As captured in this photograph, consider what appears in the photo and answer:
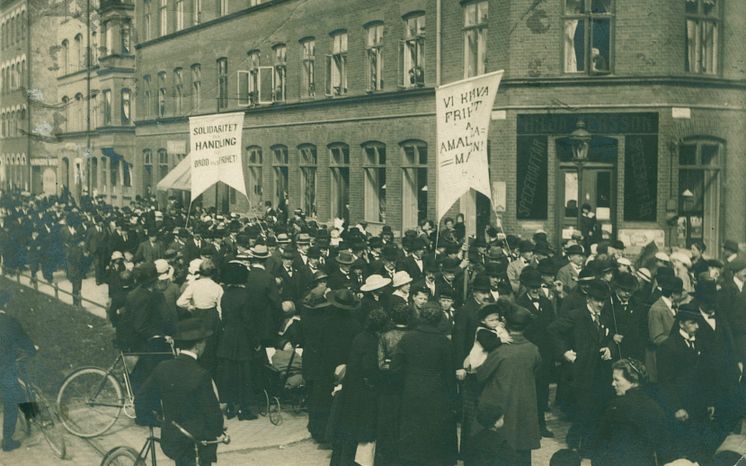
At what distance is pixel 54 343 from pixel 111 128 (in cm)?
3563

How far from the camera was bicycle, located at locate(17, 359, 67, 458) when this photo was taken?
347 inches

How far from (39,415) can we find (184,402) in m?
3.22

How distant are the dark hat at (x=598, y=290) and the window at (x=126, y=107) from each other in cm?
4219

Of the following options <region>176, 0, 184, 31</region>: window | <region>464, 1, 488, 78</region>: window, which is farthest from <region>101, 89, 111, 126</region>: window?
<region>464, 1, 488, 78</region>: window

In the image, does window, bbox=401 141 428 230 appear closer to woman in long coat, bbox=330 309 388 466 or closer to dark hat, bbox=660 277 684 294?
dark hat, bbox=660 277 684 294

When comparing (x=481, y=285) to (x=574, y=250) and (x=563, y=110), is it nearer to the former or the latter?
(x=574, y=250)

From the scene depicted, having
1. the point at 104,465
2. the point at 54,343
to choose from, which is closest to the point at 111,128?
the point at 54,343

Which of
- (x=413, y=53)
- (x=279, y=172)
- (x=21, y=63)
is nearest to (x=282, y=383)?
(x=21, y=63)

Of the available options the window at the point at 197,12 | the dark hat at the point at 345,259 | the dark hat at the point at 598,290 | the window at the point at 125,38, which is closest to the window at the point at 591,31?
the dark hat at the point at 345,259

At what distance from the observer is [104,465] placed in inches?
274

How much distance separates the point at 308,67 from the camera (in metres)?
30.4

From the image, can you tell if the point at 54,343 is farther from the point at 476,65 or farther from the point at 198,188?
the point at 476,65

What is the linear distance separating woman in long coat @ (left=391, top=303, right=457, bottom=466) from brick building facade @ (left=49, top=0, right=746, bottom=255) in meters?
10.1

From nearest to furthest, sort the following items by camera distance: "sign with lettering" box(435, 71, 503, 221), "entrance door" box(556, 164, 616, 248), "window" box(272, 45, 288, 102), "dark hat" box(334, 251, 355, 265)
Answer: "sign with lettering" box(435, 71, 503, 221), "dark hat" box(334, 251, 355, 265), "entrance door" box(556, 164, 616, 248), "window" box(272, 45, 288, 102)
